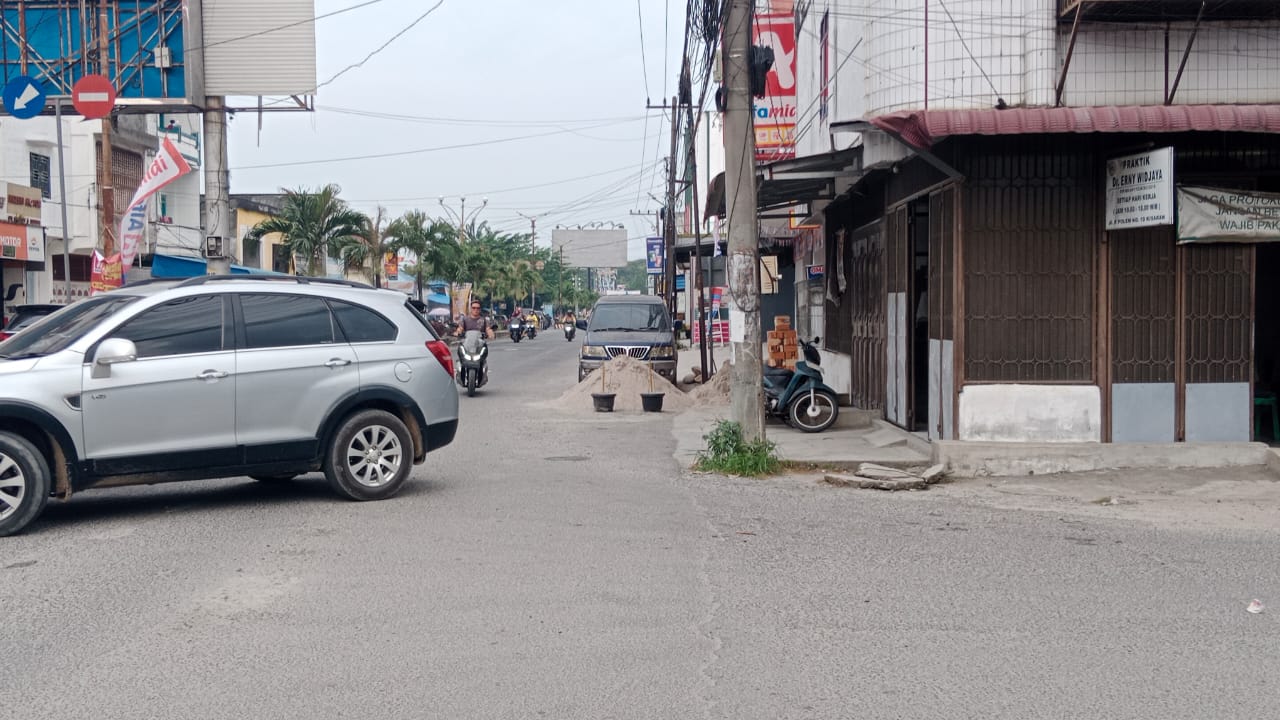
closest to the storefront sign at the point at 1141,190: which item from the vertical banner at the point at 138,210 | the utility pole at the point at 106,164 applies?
the vertical banner at the point at 138,210

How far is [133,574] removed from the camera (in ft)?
23.5

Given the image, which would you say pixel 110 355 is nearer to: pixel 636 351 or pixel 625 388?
pixel 625 388

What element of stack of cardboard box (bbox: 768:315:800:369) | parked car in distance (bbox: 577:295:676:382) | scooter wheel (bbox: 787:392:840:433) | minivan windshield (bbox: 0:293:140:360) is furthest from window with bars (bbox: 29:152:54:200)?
minivan windshield (bbox: 0:293:140:360)

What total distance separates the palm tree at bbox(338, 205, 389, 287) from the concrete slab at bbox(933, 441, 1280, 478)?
114 feet

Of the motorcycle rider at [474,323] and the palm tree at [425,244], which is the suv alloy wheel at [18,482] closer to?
the motorcycle rider at [474,323]

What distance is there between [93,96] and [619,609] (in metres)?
16.3

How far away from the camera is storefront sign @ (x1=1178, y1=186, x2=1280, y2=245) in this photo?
11.5 meters

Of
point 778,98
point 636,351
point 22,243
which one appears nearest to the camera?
point 778,98

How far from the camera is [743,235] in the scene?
40.7ft

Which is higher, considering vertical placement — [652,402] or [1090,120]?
[1090,120]

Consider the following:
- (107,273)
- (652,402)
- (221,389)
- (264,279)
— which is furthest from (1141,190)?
(107,273)

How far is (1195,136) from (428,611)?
9.17m

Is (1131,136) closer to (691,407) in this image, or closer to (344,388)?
(344,388)

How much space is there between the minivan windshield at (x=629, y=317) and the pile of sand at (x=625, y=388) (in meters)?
2.92
